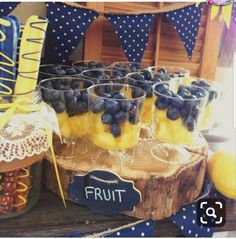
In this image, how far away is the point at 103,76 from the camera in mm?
948

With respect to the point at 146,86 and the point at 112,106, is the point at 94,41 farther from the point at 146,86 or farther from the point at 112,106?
the point at 112,106

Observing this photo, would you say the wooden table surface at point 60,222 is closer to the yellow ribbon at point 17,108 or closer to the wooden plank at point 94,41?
the yellow ribbon at point 17,108

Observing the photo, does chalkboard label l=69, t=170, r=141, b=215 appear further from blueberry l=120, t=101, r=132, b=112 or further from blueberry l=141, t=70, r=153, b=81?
blueberry l=141, t=70, r=153, b=81

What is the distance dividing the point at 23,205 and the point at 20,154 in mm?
144

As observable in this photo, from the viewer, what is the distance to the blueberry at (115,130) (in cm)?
75

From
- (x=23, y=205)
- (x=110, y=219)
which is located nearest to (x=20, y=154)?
(x=23, y=205)

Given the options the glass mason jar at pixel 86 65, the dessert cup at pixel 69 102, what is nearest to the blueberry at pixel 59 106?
the dessert cup at pixel 69 102

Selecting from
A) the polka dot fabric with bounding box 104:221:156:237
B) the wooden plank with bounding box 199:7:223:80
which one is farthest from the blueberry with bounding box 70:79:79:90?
the wooden plank with bounding box 199:7:223:80

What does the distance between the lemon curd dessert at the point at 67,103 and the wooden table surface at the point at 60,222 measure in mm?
161

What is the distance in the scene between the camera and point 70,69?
38.2 inches

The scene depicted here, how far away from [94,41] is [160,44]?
0.22 meters

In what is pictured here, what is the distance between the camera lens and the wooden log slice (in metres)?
0.78

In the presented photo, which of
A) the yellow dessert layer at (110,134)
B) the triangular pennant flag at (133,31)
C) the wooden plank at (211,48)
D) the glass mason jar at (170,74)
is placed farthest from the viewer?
the wooden plank at (211,48)

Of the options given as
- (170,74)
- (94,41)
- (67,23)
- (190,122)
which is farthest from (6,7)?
(190,122)
